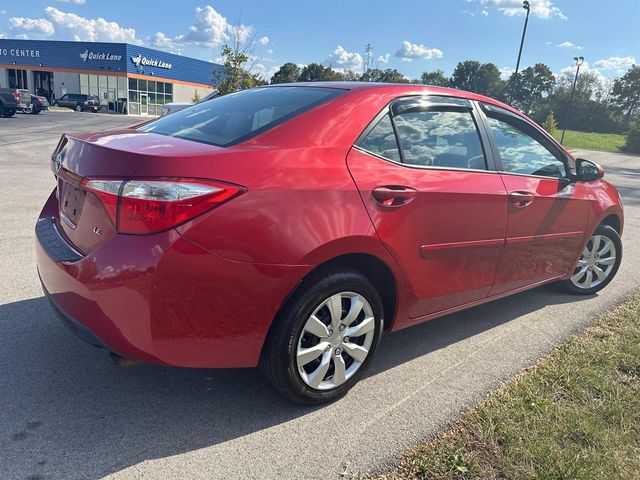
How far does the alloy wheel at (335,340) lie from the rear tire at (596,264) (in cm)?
267

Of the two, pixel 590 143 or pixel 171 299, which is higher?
pixel 171 299

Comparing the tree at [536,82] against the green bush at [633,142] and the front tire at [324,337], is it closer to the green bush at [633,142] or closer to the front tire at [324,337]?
the green bush at [633,142]

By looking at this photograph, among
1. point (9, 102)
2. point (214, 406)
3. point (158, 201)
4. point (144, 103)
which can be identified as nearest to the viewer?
point (158, 201)

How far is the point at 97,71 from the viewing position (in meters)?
50.6

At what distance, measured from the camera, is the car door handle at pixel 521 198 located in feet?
11.2

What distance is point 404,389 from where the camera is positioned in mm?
2924

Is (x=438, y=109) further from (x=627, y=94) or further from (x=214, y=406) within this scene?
(x=627, y=94)

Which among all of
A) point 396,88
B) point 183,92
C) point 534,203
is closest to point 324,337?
point 396,88

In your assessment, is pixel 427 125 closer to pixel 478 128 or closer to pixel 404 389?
pixel 478 128

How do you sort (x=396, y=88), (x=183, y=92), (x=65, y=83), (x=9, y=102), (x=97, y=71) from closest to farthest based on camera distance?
(x=396, y=88) → (x=9, y=102) → (x=97, y=71) → (x=65, y=83) → (x=183, y=92)

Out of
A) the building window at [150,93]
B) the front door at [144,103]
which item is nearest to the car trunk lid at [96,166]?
the building window at [150,93]

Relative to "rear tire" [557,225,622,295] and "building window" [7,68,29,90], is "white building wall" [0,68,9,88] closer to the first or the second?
"building window" [7,68,29,90]

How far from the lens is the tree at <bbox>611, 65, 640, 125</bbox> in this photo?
267ft

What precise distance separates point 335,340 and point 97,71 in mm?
56046
